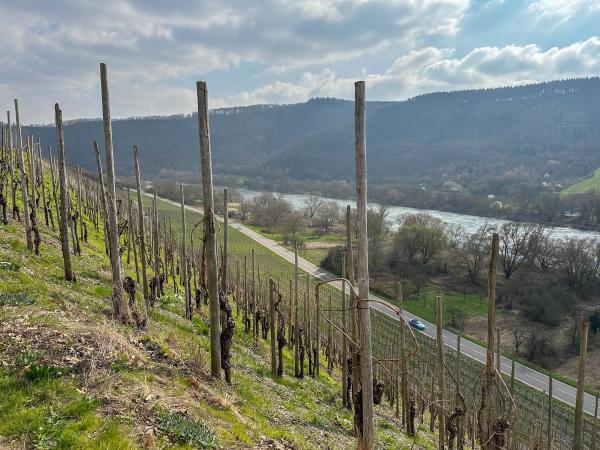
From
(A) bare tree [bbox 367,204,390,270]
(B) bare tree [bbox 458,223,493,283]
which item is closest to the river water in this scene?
(A) bare tree [bbox 367,204,390,270]

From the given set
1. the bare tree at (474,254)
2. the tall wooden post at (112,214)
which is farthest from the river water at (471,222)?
the tall wooden post at (112,214)

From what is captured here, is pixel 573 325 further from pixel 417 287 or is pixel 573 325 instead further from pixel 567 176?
pixel 567 176

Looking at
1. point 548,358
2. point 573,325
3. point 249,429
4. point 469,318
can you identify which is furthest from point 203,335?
point 573,325

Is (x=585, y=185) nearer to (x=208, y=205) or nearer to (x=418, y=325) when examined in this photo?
(x=418, y=325)

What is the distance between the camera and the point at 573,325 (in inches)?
1673

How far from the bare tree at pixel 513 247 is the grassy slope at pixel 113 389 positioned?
5224 cm

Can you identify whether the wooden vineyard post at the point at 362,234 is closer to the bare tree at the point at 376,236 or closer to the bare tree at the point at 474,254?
the bare tree at the point at 376,236

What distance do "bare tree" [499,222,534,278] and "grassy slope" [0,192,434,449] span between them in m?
52.2

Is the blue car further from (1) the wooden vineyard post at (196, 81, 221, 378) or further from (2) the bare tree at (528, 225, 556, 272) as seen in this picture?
(1) the wooden vineyard post at (196, 81, 221, 378)

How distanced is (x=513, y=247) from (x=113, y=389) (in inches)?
2458

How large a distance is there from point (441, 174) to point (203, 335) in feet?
528

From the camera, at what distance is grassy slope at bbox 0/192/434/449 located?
5523 millimetres

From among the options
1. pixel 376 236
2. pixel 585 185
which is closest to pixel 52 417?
pixel 376 236

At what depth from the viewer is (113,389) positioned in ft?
21.0
